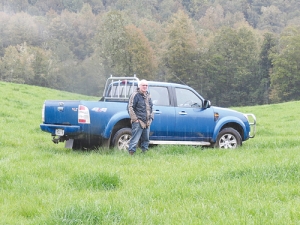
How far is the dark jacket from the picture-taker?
32.3 feet

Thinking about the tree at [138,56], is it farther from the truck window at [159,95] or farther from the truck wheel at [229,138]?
the truck window at [159,95]

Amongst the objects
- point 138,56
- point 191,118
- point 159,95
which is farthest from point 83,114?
point 138,56

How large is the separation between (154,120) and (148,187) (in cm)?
449

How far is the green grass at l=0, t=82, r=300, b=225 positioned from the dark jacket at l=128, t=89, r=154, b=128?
798 millimetres

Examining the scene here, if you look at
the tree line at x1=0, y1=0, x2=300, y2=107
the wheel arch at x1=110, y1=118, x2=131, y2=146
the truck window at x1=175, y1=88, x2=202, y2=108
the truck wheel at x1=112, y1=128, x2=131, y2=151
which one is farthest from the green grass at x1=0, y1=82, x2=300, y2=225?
the tree line at x1=0, y1=0, x2=300, y2=107

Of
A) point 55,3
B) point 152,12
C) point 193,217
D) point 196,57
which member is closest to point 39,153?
point 193,217

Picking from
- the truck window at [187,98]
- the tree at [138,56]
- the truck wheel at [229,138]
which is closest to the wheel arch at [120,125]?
the truck window at [187,98]

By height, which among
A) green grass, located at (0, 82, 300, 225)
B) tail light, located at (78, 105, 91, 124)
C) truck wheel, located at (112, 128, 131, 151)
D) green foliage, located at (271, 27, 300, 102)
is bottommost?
green grass, located at (0, 82, 300, 225)

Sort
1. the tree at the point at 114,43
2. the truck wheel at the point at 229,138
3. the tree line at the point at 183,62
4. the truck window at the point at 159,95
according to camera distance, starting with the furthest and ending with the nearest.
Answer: the tree line at the point at 183,62, the tree at the point at 114,43, the truck wheel at the point at 229,138, the truck window at the point at 159,95

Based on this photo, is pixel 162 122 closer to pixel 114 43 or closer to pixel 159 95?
pixel 159 95

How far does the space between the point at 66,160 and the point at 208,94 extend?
62439 mm

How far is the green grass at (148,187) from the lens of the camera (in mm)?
4824

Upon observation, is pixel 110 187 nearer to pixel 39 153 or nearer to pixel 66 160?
pixel 66 160

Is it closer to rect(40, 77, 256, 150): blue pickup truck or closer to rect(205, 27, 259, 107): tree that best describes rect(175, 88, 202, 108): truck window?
rect(40, 77, 256, 150): blue pickup truck
